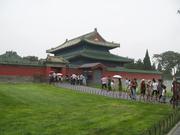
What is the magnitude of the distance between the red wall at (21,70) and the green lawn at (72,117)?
2186cm

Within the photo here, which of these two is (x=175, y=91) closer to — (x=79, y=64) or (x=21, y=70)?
(x=21, y=70)

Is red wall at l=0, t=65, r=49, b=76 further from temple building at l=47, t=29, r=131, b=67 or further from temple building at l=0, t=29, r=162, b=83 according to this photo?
temple building at l=47, t=29, r=131, b=67

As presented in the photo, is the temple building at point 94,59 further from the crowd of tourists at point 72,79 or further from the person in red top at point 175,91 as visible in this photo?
the person in red top at point 175,91

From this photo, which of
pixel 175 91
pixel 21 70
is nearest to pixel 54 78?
pixel 21 70

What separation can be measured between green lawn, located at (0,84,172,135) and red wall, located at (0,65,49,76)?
71.7 feet

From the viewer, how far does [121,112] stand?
805 inches

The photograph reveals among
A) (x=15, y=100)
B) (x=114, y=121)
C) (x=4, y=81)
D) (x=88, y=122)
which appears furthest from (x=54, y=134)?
(x=4, y=81)

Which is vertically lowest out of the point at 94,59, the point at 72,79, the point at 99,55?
the point at 72,79

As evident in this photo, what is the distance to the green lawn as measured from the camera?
601 inches

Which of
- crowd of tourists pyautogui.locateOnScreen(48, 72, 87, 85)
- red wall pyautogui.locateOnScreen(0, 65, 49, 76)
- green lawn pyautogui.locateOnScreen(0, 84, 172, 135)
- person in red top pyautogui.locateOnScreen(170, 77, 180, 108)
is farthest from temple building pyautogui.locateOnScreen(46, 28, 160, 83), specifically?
person in red top pyautogui.locateOnScreen(170, 77, 180, 108)

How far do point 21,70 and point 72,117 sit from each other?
102 feet

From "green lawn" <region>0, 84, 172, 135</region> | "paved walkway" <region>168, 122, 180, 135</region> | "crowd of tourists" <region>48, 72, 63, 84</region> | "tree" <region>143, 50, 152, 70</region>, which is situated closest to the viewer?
"paved walkway" <region>168, 122, 180, 135</region>

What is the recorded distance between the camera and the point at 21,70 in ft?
158

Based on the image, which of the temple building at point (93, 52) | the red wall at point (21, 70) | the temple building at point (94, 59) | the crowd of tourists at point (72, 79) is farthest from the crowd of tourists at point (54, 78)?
the temple building at point (93, 52)
